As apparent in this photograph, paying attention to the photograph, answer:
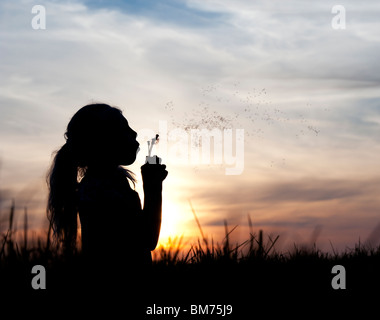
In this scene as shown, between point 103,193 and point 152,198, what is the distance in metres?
0.33

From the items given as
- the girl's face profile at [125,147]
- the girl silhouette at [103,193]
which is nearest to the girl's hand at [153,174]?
the girl silhouette at [103,193]

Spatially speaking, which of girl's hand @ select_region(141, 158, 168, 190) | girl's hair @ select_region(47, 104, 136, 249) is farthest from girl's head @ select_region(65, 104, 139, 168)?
girl's hand @ select_region(141, 158, 168, 190)

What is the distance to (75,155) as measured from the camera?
395 centimetres

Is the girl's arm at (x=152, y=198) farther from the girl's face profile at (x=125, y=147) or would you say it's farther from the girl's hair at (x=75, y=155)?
the girl's hair at (x=75, y=155)

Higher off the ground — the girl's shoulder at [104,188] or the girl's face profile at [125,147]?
the girl's face profile at [125,147]

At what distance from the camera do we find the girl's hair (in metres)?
3.85

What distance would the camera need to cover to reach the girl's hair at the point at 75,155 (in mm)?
3854

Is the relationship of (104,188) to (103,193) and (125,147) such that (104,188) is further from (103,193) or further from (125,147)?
(125,147)

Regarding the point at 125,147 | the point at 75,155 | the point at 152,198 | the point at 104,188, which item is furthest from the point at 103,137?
the point at 152,198

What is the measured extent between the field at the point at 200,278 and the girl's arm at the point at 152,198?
248 millimetres

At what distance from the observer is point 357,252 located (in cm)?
606

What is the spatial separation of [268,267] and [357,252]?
6.50 feet

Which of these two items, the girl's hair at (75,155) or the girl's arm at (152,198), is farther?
the girl's hair at (75,155)
